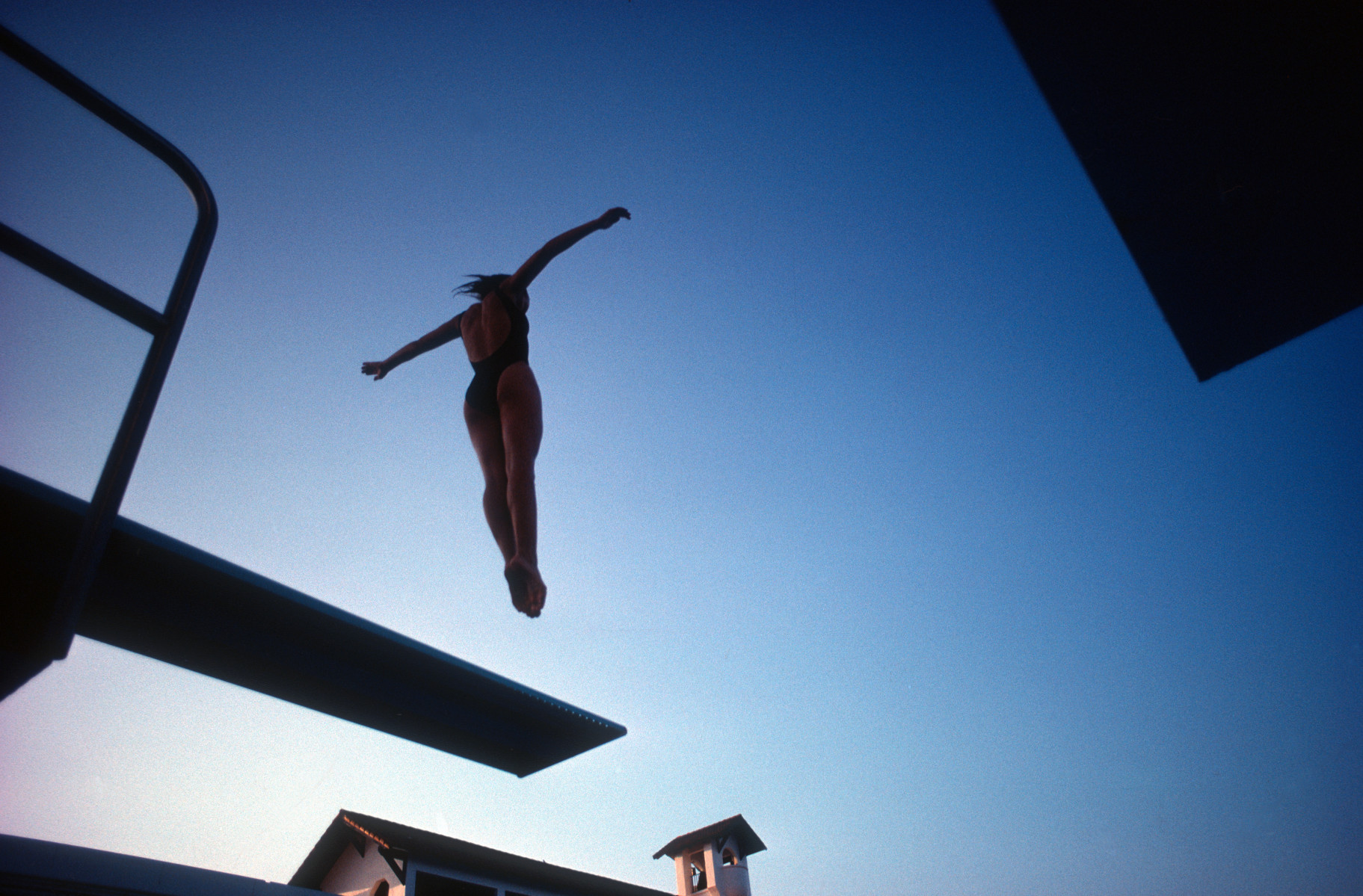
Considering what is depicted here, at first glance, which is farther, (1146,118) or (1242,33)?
(1146,118)

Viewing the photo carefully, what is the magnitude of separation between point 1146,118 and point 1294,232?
84 centimetres


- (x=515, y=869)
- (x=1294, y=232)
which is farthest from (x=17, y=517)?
(x=515, y=869)

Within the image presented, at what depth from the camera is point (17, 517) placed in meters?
1.47

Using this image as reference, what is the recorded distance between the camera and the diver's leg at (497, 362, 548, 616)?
276 cm

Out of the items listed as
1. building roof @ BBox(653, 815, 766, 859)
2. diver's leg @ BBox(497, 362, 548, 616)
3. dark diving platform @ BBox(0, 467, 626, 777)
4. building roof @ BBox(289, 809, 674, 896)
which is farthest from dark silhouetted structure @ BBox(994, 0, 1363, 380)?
building roof @ BBox(653, 815, 766, 859)

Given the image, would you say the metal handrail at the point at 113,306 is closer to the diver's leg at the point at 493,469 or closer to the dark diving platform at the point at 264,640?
the dark diving platform at the point at 264,640

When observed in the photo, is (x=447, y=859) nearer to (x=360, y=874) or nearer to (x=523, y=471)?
(x=360, y=874)

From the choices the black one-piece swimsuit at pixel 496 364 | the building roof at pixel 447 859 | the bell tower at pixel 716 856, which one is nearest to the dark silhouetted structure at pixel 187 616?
the black one-piece swimsuit at pixel 496 364

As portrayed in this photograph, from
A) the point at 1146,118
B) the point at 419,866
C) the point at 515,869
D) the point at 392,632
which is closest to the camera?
the point at 392,632

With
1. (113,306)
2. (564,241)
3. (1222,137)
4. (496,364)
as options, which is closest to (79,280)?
(113,306)

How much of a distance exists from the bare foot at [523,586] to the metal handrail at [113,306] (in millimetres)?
1450

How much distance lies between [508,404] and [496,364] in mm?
350

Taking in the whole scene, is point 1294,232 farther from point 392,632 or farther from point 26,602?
point 26,602

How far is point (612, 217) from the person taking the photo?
3.44m
